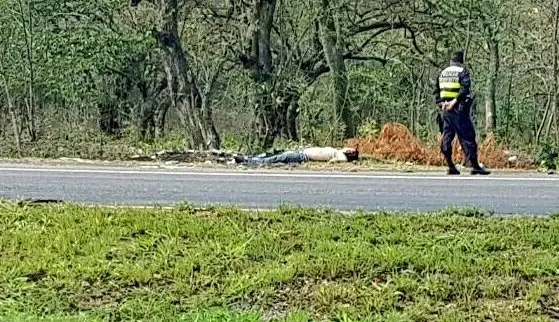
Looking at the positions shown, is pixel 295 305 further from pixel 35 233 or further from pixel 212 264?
pixel 35 233

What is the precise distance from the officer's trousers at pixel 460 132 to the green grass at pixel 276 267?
15.2 feet

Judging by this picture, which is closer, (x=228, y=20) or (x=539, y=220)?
(x=539, y=220)

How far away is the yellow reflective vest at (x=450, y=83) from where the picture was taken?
1134 centimetres

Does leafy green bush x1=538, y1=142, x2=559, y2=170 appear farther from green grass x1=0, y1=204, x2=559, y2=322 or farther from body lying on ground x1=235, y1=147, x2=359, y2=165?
green grass x1=0, y1=204, x2=559, y2=322

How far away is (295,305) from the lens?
17.4 feet

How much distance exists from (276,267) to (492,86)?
18277 millimetres

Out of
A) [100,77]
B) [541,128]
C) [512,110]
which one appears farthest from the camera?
[100,77]

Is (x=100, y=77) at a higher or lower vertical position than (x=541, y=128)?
higher

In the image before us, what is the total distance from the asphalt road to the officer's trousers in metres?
0.40

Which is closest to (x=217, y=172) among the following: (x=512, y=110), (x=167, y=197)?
(x=167, y=197)

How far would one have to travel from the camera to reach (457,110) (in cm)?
1134

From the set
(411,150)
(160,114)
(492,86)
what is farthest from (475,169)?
(160,114)

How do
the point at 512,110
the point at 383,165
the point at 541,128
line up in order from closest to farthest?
the point at 383,165
the point at 541,128
the point at 512,110

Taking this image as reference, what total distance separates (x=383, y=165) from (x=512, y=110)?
1274cm
